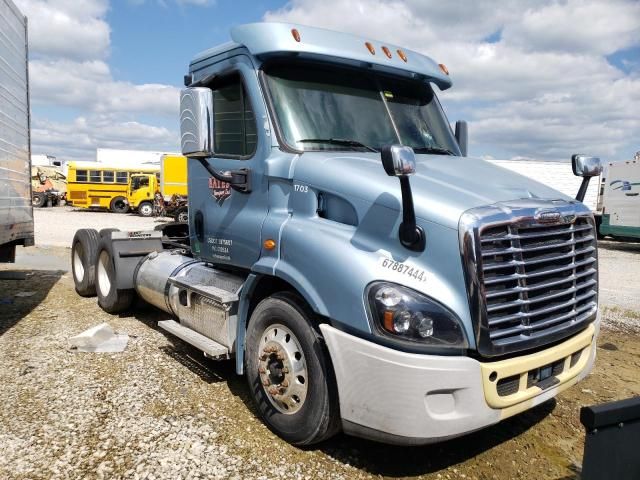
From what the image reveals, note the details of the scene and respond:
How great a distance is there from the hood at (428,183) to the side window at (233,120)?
26.6 inches

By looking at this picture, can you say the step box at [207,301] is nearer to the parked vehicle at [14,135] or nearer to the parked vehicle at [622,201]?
the parked vehicle at [14,135]

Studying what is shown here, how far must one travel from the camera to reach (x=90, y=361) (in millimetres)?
5094

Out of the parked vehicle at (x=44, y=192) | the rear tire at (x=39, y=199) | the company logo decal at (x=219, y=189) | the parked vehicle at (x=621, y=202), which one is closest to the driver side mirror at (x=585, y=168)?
the company logo decal at (x=219, y=189)

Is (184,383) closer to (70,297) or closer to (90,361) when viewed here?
(90,361)

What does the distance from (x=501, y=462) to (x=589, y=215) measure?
5.84ft

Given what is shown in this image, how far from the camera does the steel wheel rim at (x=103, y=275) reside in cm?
706

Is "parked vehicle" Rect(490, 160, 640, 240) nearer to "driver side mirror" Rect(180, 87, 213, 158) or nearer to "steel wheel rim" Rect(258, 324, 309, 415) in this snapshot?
"driver side mirror" Rect(180, 87, 213, 158)

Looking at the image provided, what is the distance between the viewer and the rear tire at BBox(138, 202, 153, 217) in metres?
29.6

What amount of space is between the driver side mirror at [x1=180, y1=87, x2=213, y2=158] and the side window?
39cm

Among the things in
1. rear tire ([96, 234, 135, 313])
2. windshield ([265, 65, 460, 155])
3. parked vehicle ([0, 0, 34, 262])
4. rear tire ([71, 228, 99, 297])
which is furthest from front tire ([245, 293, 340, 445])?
rear tire ([71, 228, 99, 297])

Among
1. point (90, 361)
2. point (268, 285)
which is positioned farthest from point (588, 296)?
point (90, 361)

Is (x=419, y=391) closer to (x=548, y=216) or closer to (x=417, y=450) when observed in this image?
(x=417, y=450)

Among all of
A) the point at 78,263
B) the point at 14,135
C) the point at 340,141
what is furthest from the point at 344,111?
the point at 78,263

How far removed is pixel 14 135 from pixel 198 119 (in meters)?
4.56
